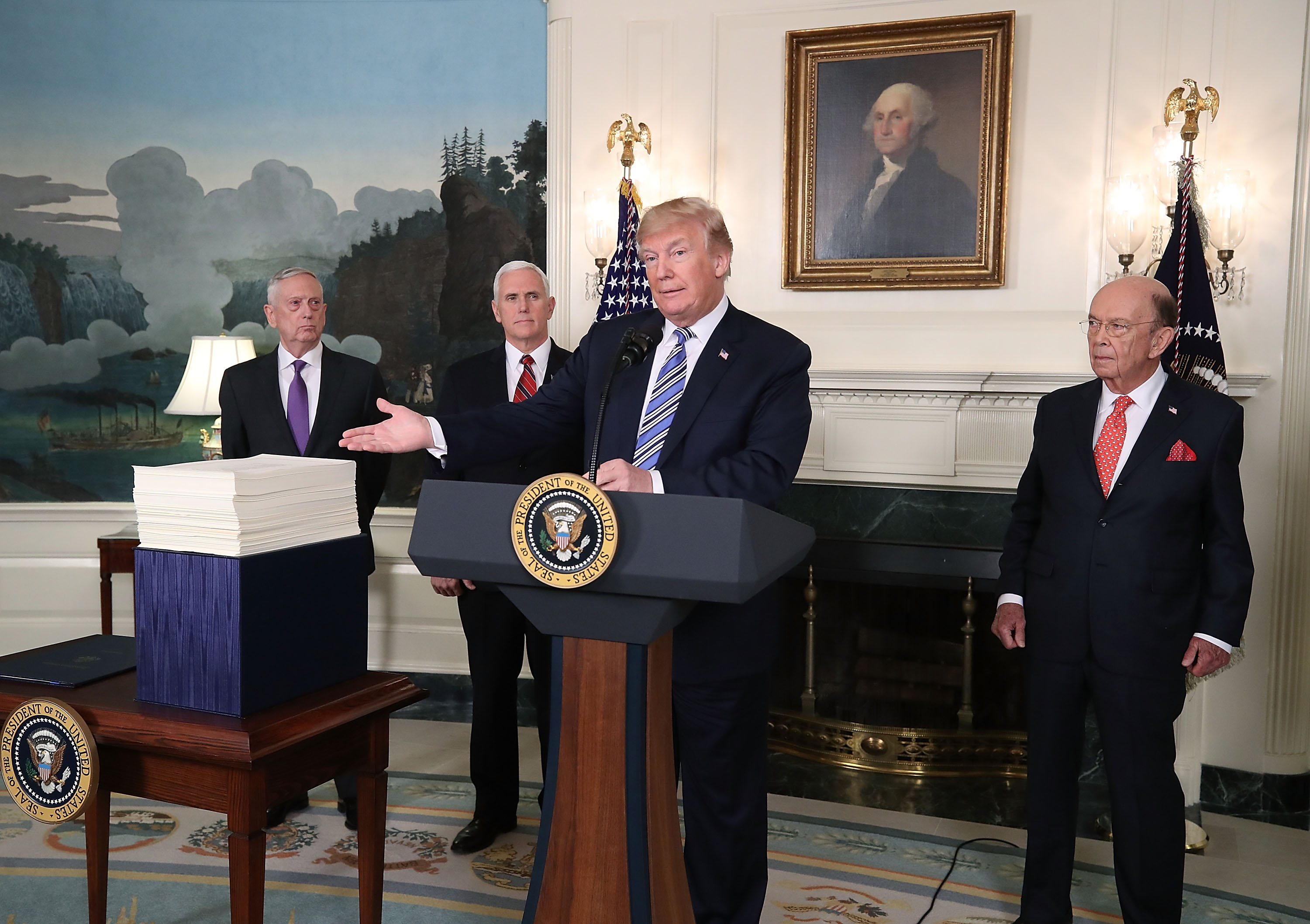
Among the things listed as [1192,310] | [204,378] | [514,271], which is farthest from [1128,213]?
[204,378]

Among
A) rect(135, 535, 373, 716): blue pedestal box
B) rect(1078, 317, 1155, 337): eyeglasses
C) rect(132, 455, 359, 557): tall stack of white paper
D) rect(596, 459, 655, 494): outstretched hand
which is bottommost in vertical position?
rect(135, 535, 373, 716): blue pedestal box

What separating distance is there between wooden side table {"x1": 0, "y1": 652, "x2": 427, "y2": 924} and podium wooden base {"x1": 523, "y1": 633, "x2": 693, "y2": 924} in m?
0.53

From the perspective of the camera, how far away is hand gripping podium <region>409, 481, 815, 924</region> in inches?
60.1

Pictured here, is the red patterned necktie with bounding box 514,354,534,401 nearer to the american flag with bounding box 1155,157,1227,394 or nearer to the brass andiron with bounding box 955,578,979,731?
the brass andiron with bounding box 955,578,979,731

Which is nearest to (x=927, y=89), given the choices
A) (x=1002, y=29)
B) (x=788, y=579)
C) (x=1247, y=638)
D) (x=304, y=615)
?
(x=1002, y=29)

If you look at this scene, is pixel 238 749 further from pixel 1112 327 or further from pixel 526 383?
pixel 1112 327

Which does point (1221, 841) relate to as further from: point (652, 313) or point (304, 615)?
point (304, 615)

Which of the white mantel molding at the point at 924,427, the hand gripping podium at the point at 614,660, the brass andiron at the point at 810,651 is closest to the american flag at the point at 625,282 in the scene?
the white mantel molding at the point at 924,427

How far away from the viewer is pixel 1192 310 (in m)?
3.48

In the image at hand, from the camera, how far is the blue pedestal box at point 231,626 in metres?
1.88

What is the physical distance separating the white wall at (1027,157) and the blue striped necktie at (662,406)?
6.34ft

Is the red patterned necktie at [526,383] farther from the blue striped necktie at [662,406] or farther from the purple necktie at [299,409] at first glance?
the blue striped necktie at [662,406]

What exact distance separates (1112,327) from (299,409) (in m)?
2.37

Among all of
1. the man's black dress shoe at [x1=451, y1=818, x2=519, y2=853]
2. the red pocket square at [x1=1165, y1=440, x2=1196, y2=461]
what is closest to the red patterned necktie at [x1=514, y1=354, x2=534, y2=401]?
the man's black dress shoe at [x1=451, y1=818, x2=519, y2=853]
